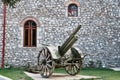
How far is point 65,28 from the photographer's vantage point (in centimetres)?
2036

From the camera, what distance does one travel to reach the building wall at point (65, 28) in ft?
66.3

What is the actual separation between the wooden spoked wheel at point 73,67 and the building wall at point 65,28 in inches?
196

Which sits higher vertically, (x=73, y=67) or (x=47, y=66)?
(x=47, y=66)

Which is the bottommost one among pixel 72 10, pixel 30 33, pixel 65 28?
pixel 30 33

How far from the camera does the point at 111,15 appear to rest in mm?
20531

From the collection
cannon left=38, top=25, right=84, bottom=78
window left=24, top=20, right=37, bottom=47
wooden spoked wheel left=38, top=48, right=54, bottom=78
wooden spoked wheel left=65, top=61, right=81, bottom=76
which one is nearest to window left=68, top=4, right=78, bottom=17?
window left=24, top=20, right=37, bottom=47

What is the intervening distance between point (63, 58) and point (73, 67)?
0.96m

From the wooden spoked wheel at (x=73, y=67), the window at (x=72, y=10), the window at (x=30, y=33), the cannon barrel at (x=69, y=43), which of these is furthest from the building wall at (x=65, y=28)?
the cannon barrel at (x=69, y=43)

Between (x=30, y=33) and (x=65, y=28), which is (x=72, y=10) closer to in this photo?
(x=65, y=28)

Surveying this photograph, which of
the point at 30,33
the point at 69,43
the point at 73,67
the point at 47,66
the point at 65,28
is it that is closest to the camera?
the point at 69,43

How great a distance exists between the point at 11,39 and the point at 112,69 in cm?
605

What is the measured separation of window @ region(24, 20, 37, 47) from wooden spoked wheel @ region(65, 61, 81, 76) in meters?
5.47

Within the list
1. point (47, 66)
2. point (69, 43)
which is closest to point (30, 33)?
point (47, 66)

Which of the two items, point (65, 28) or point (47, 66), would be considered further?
point (65, 28)
